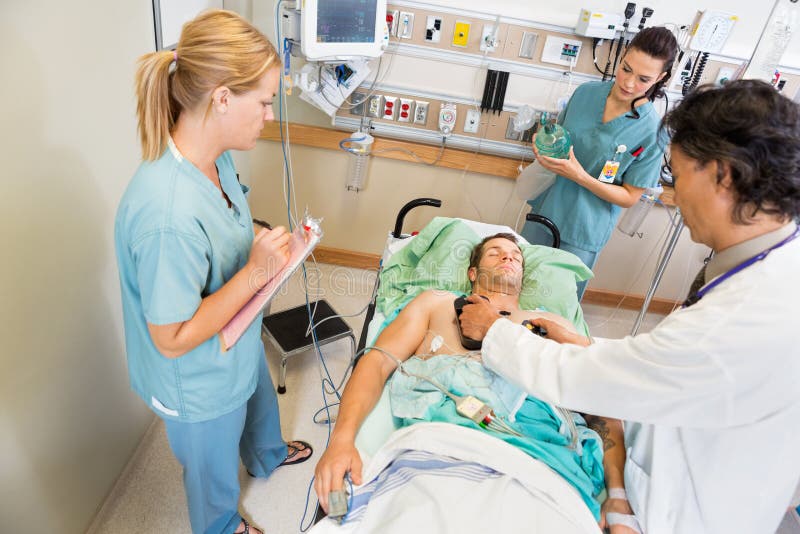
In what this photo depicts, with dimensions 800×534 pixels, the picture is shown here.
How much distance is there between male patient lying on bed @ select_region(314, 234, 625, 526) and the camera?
1215 mm

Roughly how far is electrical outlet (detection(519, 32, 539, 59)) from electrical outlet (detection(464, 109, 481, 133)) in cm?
36

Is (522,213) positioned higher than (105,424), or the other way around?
(522,213)

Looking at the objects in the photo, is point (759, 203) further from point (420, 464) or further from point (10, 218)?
point (10, 218)

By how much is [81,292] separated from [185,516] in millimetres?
856

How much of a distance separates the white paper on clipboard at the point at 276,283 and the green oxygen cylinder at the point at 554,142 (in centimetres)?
146

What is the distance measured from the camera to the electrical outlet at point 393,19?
2.39 metres

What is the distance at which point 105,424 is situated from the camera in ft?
5.07

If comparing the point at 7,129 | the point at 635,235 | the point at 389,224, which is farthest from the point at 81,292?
the point at 635,235

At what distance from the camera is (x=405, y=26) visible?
95.6 inches

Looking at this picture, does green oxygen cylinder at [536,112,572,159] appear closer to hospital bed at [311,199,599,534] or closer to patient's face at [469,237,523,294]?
patient's face at [469,237,523,294]

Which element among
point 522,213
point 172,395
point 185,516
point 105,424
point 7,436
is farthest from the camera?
point 522,213

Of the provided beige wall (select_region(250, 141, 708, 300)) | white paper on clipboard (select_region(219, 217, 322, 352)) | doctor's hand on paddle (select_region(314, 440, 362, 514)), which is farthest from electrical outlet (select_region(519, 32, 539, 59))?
doctor's hand on paddle (select_region(314, 440, 362, 514))

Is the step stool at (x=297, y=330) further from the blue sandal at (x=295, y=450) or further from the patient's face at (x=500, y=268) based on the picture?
the patient's face at (x=500, y=268)

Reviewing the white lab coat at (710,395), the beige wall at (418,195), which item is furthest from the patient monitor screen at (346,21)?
the white lab coat at (710,395)
